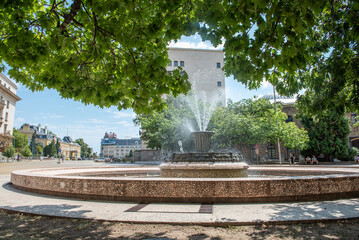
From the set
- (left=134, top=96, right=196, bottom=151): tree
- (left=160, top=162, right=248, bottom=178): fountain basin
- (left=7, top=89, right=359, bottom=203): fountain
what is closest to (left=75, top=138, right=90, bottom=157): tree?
(left=134, top=96, right=196, bottom=151): tree

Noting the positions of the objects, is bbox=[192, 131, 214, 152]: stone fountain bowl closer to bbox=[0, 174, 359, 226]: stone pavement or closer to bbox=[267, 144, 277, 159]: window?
bbox=[0, 174, 359, 226]: stone pavement

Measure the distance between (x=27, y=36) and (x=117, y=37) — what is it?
1464 millimetres

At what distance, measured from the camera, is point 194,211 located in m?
4.93

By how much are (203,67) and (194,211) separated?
5099cm

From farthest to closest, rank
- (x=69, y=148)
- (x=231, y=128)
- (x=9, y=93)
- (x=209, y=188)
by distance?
(x=69, y=148)
(x=9, y=93)
(x=231, y=128)
(x=209, y=188)

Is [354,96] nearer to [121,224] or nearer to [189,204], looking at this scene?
[189,204]

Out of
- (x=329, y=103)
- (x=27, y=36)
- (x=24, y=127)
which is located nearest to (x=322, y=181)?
(x=329, y=103)

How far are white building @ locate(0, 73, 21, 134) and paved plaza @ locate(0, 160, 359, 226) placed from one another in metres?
57.7

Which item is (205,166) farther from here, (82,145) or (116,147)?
(116,147)

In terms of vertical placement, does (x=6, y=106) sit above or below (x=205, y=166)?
above

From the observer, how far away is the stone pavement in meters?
4.29

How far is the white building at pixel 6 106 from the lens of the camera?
53.8m

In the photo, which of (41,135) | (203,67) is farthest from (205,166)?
(41,135)

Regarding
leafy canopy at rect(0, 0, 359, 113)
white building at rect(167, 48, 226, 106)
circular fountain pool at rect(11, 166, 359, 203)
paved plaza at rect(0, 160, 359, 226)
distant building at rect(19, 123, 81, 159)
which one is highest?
white building at rect(167, 48, 226, 106)
